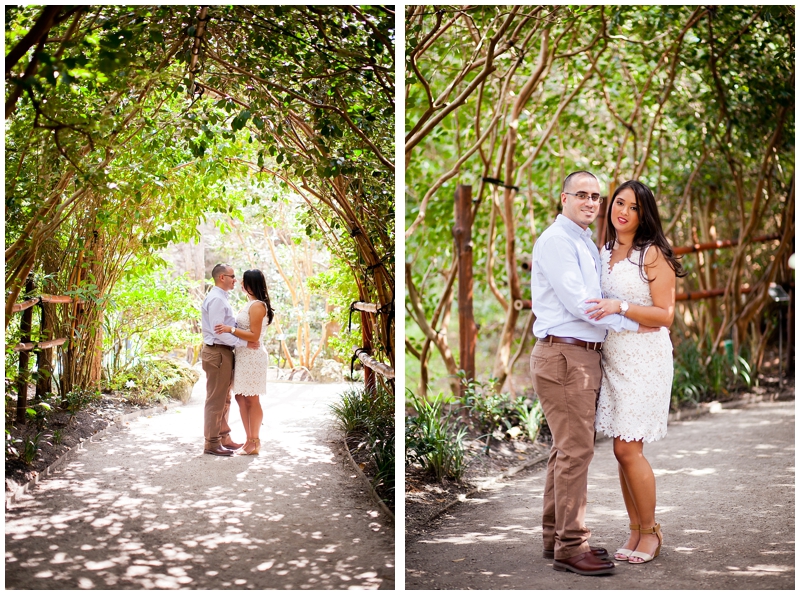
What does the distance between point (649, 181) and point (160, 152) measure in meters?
5.32

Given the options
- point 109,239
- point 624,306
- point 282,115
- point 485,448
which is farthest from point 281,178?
point 485,448

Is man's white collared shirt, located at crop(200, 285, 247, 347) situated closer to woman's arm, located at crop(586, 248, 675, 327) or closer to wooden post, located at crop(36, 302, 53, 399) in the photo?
→ wooden post, located at crop(36, 302, 53, 399)

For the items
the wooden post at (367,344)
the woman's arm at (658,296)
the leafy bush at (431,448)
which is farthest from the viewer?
the leafy bush at (431,448)

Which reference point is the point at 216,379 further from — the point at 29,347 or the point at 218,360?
the point at 29,347

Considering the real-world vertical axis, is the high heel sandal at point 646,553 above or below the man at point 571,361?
below

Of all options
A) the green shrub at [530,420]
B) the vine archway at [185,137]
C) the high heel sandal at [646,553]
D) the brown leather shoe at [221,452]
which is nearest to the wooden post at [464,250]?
the green shrub at [530,420]

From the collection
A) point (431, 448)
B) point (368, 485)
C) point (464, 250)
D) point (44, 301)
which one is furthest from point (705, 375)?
point (44, 301)

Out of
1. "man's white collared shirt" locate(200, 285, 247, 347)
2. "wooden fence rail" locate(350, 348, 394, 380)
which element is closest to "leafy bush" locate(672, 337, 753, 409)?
"wooden fence rail" locate(350, 348, 394, 380)

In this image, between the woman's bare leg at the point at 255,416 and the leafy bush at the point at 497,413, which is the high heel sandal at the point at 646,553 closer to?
the woman's bare leg at the point at 255,416

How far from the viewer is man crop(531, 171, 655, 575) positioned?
2523mm

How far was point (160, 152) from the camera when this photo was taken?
2.63 m

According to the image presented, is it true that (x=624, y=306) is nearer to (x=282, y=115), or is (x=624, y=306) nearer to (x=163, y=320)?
(x=282, y=115)

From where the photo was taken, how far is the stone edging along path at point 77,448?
2.51 meters

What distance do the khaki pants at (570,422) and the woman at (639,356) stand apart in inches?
4.1
